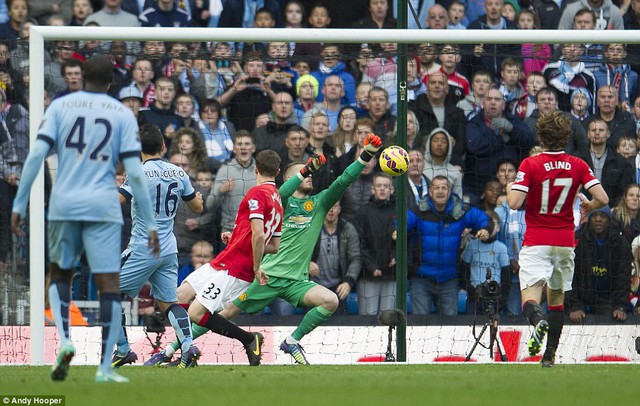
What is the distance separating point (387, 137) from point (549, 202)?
3.75 meters

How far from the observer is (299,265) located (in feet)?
34.3

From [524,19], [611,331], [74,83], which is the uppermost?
[524,19]

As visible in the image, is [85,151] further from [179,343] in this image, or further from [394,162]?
[394,162]

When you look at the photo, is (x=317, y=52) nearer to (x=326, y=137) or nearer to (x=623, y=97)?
(x=326, y=137)

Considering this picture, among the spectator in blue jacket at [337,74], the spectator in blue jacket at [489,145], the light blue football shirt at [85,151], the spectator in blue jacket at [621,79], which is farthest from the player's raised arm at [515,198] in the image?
the spectator in blue jacket at [337,74]

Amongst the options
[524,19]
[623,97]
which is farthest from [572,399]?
[524,19]

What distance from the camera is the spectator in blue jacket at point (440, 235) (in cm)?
1182

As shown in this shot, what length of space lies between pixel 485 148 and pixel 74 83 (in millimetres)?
4534

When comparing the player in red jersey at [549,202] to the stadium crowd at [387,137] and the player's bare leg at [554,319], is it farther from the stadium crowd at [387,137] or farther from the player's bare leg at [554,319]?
the stadium crowd at [387,137]

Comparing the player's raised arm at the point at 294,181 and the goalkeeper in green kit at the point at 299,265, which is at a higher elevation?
the player's raised arm at the point at 294,181

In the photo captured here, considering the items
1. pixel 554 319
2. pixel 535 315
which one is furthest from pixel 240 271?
pixel 554 319

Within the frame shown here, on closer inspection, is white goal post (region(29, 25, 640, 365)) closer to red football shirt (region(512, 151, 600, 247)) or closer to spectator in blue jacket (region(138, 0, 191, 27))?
red football shirt (region(512, 151, 600, 247))

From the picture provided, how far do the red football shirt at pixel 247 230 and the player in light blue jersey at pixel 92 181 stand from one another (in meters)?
2.46

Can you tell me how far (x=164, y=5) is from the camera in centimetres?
1455
